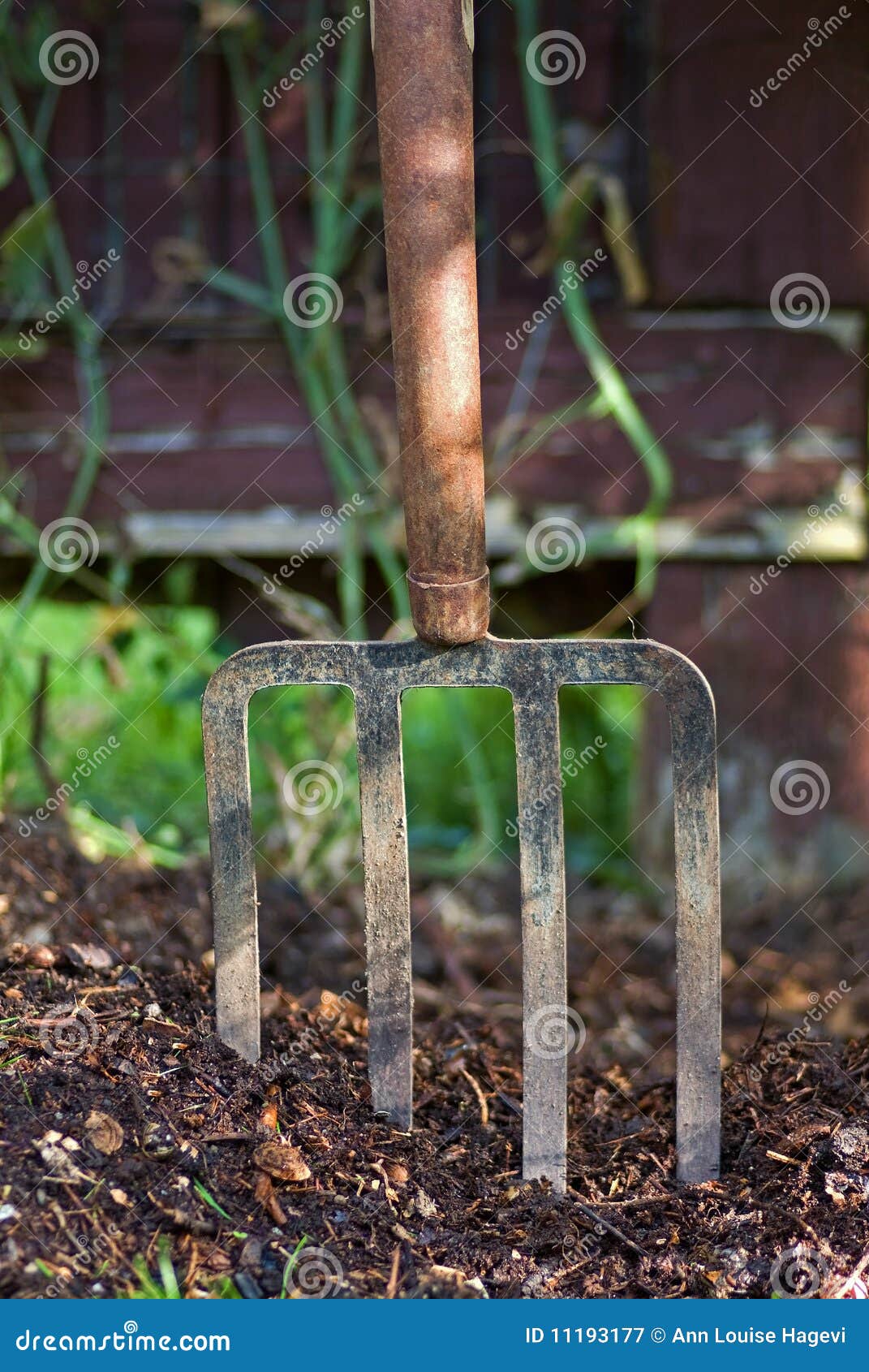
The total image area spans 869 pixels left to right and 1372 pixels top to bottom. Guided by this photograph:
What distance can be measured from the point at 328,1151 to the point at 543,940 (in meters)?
0.34

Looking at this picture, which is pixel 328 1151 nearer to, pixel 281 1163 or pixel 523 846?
pixel 281 1163

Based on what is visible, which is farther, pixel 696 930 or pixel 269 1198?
pixel 696 930

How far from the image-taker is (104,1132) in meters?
1.24

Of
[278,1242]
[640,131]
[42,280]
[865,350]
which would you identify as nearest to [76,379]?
[42,280]

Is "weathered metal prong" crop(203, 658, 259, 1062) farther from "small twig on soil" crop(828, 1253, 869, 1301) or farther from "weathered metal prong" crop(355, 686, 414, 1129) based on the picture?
"small twig on soil" crop(828, 1253, 869, 1301)

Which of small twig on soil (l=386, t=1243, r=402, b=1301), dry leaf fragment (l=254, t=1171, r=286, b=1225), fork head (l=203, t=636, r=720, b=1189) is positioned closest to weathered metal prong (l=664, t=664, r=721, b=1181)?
fork head (l=203, t=636, r=720, b=1189)

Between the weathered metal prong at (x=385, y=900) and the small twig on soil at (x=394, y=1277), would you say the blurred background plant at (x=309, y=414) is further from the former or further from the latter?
the small twig on soil at (x=394, y=1277)

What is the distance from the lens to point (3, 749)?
2084mm

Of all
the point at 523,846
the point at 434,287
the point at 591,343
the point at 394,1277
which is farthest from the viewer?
the point at 591,343

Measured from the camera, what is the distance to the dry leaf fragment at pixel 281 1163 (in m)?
1.25

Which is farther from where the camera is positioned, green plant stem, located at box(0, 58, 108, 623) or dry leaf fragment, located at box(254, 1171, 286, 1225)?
green plant stem, located at box(0, 58, 108, 623)

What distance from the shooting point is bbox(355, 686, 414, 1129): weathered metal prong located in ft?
4.57

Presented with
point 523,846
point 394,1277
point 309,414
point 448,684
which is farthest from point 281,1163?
point 309,414

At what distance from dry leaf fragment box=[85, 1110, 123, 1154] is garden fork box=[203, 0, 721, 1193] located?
20cm
